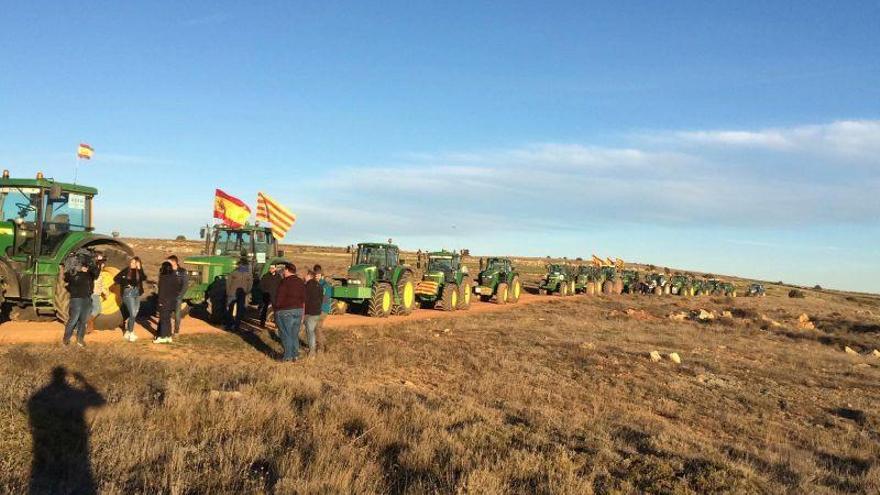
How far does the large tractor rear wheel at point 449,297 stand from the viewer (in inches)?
886

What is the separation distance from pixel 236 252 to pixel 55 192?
16.2 feet

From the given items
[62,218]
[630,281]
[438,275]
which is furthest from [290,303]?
[630,281]

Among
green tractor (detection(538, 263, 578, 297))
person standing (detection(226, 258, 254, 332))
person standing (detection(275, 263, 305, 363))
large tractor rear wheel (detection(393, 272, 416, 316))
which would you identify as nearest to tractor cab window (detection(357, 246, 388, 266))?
large tractor rear wheel (detection(393, 272, 416, 316))

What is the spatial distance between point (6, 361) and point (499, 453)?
260 inches

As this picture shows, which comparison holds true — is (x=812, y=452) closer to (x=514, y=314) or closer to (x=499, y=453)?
(x=499, y=453)

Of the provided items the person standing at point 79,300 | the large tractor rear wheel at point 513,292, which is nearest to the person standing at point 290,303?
the person standing at point 79,300

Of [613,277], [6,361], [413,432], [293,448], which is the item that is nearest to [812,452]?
[413,432]

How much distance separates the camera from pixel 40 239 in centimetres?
1080

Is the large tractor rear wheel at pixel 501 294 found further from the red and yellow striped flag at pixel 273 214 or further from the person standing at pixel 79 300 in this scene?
the person standing at pixel 79 300

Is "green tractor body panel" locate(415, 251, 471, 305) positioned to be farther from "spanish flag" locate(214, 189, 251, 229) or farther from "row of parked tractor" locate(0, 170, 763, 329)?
"spanish flag" locate(214, 189, 251, 229)

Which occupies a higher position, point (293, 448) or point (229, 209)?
point (229, 209)

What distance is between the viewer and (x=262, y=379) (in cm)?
796

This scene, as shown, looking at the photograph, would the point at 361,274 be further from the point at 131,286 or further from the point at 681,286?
the point at 681,286

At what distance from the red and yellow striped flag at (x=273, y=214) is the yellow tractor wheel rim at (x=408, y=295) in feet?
14.2
